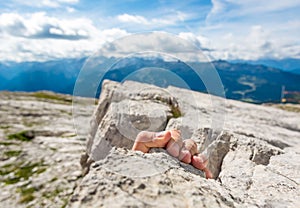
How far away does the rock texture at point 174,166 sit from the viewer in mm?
4934

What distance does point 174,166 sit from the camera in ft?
21.0

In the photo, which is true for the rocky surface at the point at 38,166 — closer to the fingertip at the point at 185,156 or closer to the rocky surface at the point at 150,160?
the rocky surface at the point at 150,160

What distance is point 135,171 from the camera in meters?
5.53

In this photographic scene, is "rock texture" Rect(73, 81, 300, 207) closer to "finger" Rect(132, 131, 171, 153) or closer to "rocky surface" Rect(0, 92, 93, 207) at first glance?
"finger" Rect(132, 131, 171, 153)

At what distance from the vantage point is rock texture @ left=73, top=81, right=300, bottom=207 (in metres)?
4.93

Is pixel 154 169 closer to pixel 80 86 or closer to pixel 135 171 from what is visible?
pixel 135 171

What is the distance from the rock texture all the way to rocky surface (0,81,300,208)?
2 centimetres

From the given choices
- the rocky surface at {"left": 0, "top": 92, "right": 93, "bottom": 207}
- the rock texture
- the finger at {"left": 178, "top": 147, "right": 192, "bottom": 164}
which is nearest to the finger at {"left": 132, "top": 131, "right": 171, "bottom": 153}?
the rock texture

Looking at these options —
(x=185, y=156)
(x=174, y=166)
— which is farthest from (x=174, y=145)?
(x=174, y=166)

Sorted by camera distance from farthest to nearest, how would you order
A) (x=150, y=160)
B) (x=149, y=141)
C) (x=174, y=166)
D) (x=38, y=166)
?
(x=38, y=166) < (x=149, y=141) < (x=174, y=166) < (x=150, y=160)

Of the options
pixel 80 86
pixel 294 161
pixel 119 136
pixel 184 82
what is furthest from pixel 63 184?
pixel 294 161

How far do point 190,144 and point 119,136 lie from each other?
5426 mm

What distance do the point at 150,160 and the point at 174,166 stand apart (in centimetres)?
57

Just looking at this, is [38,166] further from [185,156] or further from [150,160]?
[150,160]
